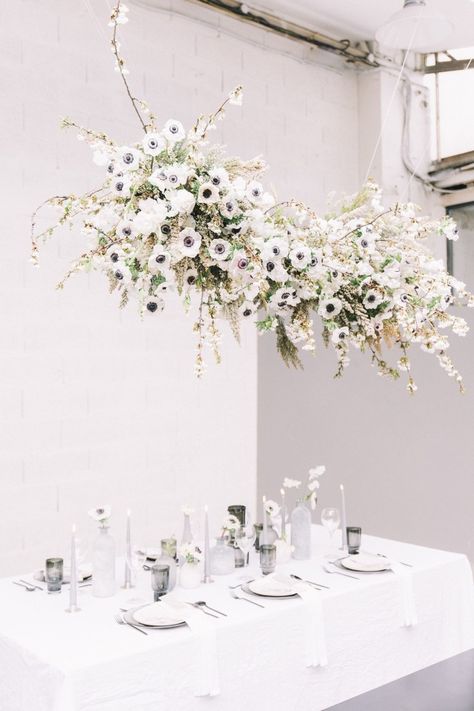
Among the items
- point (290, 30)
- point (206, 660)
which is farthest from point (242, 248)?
point (290, 30)

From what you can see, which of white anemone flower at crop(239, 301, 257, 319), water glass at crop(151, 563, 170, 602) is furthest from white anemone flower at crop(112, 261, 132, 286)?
water glass at crop(151, 563, 170, 602)

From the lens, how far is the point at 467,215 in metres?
5.52

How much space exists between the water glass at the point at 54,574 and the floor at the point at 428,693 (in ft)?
2.92

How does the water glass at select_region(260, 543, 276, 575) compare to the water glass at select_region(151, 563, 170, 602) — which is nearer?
the water glass at select_region(151, 563, 170, 602)

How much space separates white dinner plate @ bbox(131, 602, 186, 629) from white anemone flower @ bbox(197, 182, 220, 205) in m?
1.09

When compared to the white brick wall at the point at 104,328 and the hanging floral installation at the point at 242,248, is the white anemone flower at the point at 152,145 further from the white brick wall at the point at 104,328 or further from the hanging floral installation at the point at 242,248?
the white brick wall at the point at 104,328

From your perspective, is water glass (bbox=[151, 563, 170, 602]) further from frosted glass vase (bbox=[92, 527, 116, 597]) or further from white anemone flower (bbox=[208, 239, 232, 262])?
white anemone flower (bbox=[208, 239, 232, 262])

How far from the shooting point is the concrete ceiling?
15.5ft

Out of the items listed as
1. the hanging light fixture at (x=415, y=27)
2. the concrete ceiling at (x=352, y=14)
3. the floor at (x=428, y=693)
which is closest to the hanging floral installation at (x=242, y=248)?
the floor at (x=428, y=693)

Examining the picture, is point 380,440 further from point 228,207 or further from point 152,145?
point 152,145

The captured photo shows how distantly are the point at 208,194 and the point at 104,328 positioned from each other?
2367 mm

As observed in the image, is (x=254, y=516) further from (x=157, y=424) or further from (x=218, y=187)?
(x=218, y=187)

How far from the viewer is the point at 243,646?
201 cm

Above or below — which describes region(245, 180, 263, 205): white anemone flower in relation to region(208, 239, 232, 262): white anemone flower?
above
